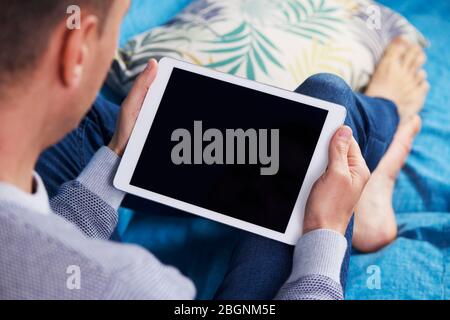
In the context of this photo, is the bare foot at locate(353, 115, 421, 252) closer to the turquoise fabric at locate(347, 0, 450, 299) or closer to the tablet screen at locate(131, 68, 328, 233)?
the turquoise fabric at locate(347, 0, 450, 299)

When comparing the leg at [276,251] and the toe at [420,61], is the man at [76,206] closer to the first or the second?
the leg at [276,251]

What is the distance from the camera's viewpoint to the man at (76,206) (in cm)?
50

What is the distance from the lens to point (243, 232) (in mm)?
717

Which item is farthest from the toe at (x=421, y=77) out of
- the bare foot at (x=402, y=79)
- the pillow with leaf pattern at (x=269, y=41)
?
the pillow with leaf pattern at (x=269, y=41)

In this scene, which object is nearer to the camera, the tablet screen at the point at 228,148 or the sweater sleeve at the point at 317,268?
the sweater sleeve at the point at 317,268

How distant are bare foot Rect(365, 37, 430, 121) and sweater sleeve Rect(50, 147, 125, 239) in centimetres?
55

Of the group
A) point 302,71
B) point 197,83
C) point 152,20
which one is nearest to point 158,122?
point 197,83

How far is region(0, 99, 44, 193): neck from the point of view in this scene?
52cm

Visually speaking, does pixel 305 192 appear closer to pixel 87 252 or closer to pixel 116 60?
pixel 87 252

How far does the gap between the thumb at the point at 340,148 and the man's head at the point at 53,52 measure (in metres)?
0.30

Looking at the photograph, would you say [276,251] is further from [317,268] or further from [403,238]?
[403,238]

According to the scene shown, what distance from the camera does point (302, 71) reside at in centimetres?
95
